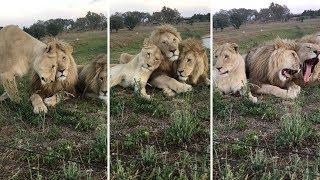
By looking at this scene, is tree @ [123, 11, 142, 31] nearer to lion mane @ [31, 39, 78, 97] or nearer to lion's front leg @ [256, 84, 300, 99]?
lion mane @ [31, 39, 78, 97]

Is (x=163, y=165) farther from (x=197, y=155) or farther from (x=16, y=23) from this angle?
(x=16, y=23)

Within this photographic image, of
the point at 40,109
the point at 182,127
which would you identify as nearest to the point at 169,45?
the point at 182,127

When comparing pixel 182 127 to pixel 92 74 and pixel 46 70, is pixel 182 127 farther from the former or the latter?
pixel 46 70

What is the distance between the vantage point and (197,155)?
8.75 feet

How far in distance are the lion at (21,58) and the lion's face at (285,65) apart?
104 cm

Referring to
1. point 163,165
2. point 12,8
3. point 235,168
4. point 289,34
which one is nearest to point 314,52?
point 289,34

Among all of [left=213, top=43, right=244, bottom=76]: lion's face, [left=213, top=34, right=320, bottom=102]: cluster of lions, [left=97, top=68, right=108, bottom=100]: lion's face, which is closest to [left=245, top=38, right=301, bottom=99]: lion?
[left=213, top=34, right=320, bottom=102]: cluster of lions

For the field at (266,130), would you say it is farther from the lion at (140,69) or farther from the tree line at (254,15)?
the lion at (140,69)

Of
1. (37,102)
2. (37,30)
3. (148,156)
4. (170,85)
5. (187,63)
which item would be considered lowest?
(148,156)

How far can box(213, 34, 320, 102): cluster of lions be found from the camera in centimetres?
268

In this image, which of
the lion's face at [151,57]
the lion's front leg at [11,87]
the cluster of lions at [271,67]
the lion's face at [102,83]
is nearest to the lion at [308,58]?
the cluster of lions at [271,67]

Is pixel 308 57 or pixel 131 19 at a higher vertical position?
pixel 131 19

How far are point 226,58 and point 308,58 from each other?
1.25ft

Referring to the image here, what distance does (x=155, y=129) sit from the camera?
272 cm
